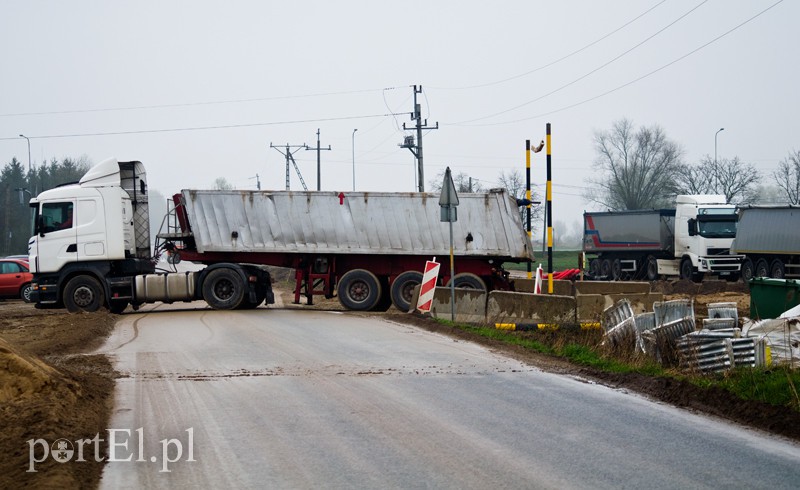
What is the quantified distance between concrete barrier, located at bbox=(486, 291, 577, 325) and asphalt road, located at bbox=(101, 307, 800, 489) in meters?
3.85

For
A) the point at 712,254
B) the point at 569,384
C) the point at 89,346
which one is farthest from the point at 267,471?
the point at 712,254

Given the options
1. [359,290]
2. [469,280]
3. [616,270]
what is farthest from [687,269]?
[359,290]

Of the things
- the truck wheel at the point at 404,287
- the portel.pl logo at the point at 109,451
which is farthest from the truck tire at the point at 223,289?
the portel.pl logo at the point at 109,451

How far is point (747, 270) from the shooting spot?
121 ft

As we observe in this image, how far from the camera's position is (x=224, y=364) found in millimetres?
12047

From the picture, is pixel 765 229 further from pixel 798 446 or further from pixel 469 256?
pixel 798 446

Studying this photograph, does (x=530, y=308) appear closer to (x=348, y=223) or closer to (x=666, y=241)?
(x=348, y=223)

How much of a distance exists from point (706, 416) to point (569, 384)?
215 cm

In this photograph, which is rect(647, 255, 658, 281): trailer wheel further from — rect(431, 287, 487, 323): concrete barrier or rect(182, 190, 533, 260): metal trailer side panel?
rect(431, 287, 487, 323): concrete barrier

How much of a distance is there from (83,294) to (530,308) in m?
12.1

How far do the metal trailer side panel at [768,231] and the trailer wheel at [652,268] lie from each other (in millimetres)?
6063

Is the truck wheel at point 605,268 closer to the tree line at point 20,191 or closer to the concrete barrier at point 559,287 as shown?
the concrete barrier at point 559,287

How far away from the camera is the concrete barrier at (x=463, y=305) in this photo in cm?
1842

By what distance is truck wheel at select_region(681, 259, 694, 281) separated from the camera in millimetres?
39472
